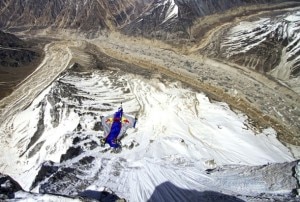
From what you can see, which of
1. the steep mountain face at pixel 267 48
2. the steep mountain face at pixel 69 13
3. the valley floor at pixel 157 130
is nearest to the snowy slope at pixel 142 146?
the valley floor at pixel 157 130

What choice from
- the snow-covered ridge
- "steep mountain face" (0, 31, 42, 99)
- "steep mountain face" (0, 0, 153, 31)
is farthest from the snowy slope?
"steep mountain face" (0, 0, 153, 31)

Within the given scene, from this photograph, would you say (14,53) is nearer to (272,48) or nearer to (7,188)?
(272,48)

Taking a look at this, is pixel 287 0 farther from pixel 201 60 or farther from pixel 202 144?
pixel 202 144

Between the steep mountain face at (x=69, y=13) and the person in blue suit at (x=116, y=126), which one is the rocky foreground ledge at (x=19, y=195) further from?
the steep mountain face at (x=69, y=13)

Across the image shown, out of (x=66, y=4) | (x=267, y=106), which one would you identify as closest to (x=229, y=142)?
(x=267, y=106)

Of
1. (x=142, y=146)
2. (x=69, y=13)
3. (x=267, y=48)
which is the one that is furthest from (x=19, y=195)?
(x=69, y=13)

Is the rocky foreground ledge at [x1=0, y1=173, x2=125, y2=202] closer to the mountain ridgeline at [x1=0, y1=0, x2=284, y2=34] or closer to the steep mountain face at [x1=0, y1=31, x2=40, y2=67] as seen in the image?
the steep mountain face at [x1=0, y1=31, x2=40, y2=67]
